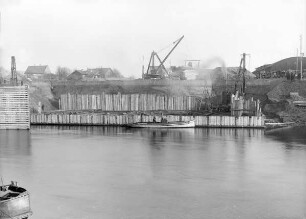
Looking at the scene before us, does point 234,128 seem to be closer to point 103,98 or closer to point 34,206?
point 103,98

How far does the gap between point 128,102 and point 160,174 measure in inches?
1843

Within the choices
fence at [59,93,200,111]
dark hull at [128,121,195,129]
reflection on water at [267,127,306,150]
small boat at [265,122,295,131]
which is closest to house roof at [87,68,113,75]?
fence at [59,93,200,111]

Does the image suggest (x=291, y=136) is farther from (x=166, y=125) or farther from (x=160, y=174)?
(x=160, y=174)

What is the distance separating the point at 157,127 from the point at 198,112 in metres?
11.7

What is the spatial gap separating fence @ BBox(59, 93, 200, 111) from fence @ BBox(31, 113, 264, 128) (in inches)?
302

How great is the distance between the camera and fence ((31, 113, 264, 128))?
67.3m

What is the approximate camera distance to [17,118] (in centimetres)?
6581

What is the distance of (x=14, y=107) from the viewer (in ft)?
216

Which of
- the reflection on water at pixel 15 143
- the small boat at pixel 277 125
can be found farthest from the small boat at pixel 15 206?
the small boat at pixel 277 125

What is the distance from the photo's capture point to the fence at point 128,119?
6731 centimetres

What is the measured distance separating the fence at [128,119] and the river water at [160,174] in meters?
9.21

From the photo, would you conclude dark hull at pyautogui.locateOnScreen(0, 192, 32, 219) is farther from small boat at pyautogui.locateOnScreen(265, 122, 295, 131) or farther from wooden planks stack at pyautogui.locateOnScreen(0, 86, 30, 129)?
small boat at pyautogui.locateOnScreen(265, 122, 295, 131)

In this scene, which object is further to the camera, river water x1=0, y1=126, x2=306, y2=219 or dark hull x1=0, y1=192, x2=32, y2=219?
river water x1=0, y1=126, x2=306, y2=219

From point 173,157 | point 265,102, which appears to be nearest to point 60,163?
point 173,157
